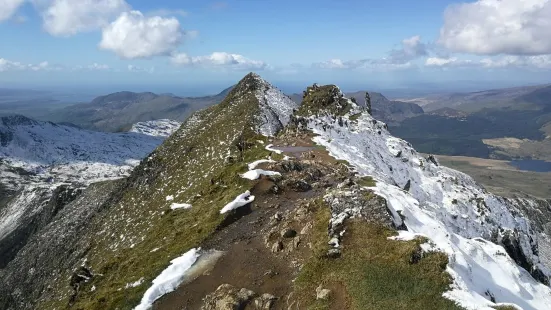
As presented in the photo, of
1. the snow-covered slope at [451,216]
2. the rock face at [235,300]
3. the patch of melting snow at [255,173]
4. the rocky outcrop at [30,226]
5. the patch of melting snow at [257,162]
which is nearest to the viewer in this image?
the rock face at [235,300]

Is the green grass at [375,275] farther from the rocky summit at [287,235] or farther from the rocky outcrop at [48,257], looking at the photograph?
the rocky outcrop at [48,257]

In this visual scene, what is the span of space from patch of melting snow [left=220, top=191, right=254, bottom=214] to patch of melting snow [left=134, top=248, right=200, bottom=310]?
6.40m

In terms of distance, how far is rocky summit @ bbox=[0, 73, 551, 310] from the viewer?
2461 cm

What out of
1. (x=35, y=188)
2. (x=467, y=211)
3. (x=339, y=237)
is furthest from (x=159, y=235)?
(x=35, y=188)

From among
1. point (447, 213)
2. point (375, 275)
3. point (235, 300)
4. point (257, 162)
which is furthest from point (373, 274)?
point (447, 213)

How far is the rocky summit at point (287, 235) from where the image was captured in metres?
24.6

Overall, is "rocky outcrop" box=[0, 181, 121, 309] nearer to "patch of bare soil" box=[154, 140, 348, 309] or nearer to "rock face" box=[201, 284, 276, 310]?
"patch of bare soil" box=[154, 140, 348, 309]

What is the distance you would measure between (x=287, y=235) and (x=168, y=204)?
28.9 metres

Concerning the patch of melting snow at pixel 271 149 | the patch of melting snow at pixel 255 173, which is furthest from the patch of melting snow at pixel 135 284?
the patch of melting snow at pixel 271 149

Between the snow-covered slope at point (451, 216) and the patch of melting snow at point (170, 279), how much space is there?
1130 centimetres

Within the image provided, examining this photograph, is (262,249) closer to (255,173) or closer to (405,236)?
(405,236)

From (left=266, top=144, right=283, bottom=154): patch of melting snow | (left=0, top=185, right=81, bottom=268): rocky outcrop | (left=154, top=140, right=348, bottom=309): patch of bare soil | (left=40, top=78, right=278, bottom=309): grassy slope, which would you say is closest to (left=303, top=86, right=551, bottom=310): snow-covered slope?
(left=154, top=140, right=348, bottom=309): patch of bare soil

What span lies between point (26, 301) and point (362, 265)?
54.5 metres

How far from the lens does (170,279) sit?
91.3ft
